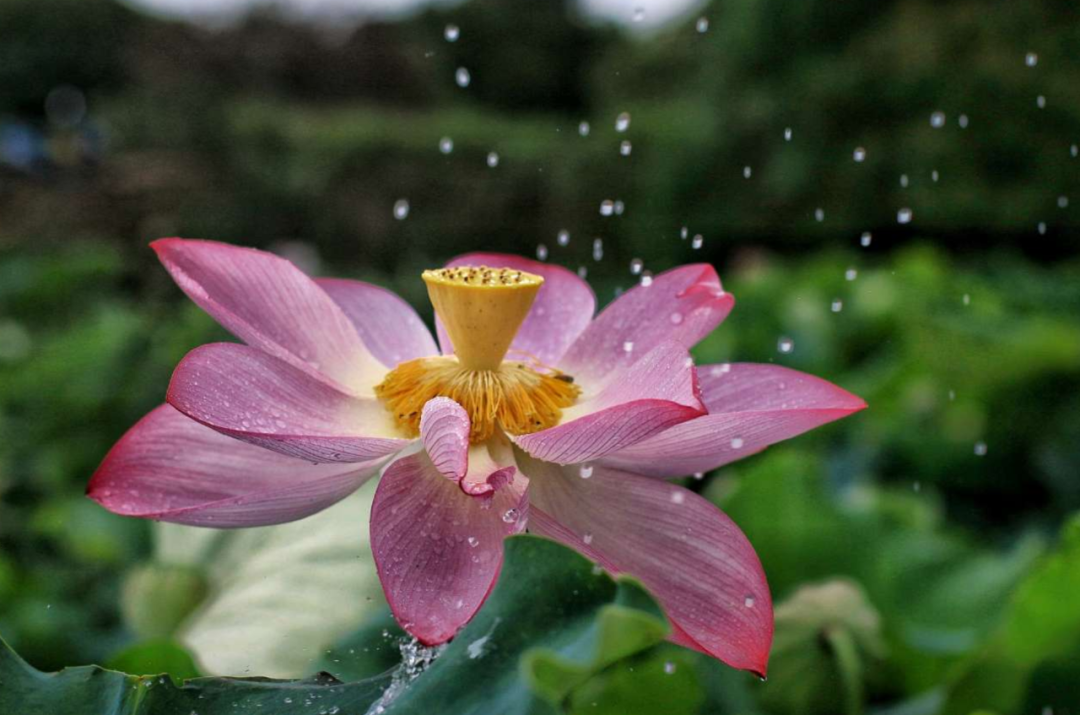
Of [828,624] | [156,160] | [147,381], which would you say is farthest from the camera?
[156,160]

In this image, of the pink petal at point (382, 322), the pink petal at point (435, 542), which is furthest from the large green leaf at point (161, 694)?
the pink petal at point (382, 322)

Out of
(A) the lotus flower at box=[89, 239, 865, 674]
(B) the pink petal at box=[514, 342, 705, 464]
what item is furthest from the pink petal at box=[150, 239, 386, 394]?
(B) the pink petal at box=[514, 342, 705, 464]

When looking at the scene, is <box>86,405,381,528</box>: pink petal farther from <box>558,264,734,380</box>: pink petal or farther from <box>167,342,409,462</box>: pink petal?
<box>558,264,734,380</box>: pink petal

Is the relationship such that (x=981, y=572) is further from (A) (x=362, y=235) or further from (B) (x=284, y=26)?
(B) (x=284, y=26)

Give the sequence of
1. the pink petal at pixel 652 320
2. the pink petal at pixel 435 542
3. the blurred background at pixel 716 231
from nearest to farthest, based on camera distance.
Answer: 1. the pink petal at pixel 435 542
2. the pink petal at pixel 652 320
3. the blurred background at pixel 716 231

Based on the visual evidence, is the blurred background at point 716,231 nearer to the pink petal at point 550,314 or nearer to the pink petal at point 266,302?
the pink petal at point 550,314

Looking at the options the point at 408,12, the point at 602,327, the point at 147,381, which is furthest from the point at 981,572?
the point at 408,12

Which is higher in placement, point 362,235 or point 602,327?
point 602,327
